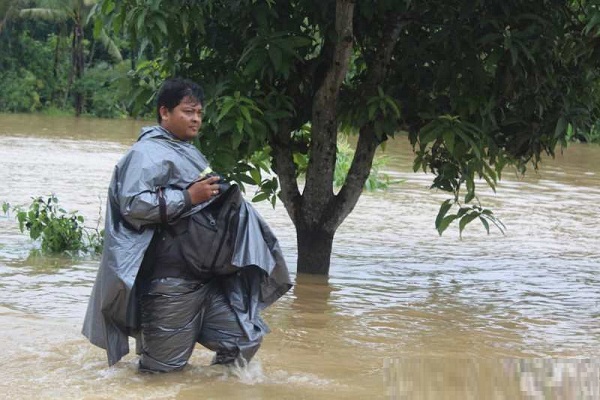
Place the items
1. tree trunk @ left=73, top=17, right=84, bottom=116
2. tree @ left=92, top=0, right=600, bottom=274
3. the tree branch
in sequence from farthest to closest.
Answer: tree trunk @ left=73, top=17, right=84, bottom=116 < the tree branch < tree @ left=92, top=0, right=600, bottom=274

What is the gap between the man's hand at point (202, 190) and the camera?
17.2 feet

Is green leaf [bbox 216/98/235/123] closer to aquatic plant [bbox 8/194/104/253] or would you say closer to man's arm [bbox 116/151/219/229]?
man's arm [bbox 116/151/219/229]

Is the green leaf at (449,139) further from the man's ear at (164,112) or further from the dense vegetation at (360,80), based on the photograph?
the man's ear at (164,112)

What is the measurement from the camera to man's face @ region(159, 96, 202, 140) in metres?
5.55

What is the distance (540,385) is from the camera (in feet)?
16.9

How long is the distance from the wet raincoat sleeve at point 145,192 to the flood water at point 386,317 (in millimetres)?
874

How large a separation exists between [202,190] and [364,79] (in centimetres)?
388

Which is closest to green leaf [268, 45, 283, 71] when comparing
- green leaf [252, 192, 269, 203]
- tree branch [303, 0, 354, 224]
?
tree branch [303, 0, 354, 224]

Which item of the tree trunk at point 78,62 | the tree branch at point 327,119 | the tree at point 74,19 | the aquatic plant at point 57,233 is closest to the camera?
the tree branch at point 327,119

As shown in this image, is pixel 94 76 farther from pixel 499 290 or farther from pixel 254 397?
pixel 254 397

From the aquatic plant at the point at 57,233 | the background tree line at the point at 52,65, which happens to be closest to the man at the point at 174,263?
the aquatic plant at the point at 57,233

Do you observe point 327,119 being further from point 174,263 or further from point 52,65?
point 52,65

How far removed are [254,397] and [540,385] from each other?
1.38 m

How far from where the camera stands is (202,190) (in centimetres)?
525
